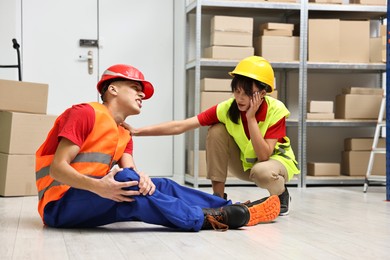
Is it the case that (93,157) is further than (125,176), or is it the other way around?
(93,157)

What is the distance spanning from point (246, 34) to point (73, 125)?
2.96 meters

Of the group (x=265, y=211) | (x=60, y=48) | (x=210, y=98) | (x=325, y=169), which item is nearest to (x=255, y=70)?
(x=265, y=211)

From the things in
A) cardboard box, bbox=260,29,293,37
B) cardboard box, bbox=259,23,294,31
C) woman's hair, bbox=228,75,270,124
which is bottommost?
woman's hair, bbox=228,75,270,124

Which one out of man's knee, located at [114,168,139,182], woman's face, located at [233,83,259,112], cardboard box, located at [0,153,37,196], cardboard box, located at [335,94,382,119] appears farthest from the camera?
cardboard box, located at [335,94,382,119]

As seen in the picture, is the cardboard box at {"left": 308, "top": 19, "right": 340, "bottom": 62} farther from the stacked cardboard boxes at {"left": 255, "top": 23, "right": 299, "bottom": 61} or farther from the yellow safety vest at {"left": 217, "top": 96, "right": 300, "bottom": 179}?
the yellow safety vest at {"left": 217, "top": 96, "right": 300, "bottom": 179}

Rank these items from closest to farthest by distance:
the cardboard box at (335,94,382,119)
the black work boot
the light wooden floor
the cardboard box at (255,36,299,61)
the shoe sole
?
1. the light wooden floor
2. the black work boot
3. the shoe sole
4. the cardboard box at (255,36,299,61)
5. the cardboard box at (335,94,382,119)

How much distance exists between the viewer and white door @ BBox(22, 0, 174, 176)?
582 centimetres

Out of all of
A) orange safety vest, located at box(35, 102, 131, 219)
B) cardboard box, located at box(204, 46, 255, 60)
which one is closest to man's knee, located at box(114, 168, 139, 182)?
orange safety vest, located at box(35, 102, 131, 219)

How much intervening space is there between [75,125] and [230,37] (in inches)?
114

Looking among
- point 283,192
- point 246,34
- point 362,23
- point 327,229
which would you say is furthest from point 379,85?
point 327,229

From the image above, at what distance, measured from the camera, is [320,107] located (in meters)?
5.51

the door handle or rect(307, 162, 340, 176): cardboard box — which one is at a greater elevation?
→ the door handle

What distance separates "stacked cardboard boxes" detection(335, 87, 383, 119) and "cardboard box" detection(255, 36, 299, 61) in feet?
1.84

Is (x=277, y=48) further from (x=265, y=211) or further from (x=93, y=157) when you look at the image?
(x=93, y=157)
